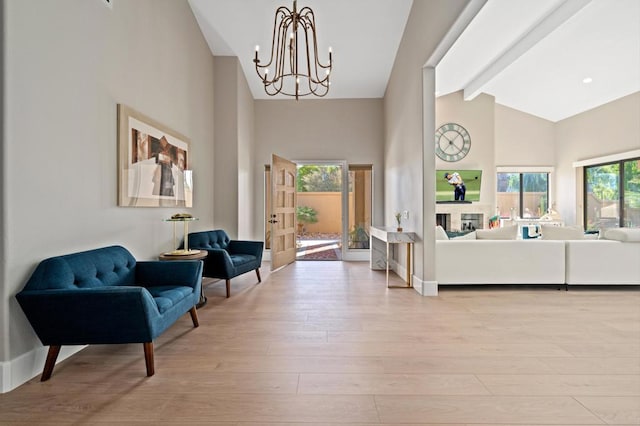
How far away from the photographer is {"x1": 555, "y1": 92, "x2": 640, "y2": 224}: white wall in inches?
268

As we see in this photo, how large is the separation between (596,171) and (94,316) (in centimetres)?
957

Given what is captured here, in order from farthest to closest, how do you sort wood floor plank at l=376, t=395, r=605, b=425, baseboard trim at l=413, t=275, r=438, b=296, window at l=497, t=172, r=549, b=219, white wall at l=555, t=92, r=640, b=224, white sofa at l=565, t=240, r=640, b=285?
window at l=497, t=172, r=549, b=219 < white wall at l=555, t=92, r=640, b=224 < white sofa at l=565, t=240, r=640, b=285 < baseboard trim at l=413, t=275, r=438, b=296 < wood floor plank at l=376, t=395, r=605, b=425

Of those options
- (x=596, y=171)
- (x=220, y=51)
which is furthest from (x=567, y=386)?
(x=596, y=171)

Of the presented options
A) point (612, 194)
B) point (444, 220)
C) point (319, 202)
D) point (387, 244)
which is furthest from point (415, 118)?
point (319, 202)

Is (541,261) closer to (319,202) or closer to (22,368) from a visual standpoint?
(22,368)

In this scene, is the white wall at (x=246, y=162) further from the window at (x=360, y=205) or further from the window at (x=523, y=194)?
the window at (x=523, y=194)

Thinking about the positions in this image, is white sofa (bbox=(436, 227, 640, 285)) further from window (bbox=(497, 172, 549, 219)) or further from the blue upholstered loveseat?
window (bbox=(497, 172, 549, 219))

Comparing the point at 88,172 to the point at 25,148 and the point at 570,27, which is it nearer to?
the point at 25,148

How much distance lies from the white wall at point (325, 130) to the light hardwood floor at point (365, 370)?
4.13 meters

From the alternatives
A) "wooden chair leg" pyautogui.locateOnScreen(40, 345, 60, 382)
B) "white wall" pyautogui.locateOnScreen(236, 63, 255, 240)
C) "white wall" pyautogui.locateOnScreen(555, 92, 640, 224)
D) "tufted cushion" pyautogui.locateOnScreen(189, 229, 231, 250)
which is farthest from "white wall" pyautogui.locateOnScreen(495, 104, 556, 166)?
"wooden chair leg" pyautogui.locateOnScreen(40, 345, 60, 382)

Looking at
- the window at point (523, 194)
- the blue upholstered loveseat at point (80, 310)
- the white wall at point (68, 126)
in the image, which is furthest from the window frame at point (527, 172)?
the blue upholstered loveseat at point (80, 310)

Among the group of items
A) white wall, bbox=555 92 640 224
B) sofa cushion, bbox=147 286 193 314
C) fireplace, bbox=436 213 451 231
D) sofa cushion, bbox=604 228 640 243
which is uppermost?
white wall, bbox=555 92 640 224

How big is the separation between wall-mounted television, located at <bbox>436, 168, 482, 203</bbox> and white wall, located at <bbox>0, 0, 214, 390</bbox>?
20.0 ft

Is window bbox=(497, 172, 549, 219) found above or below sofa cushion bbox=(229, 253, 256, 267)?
above
